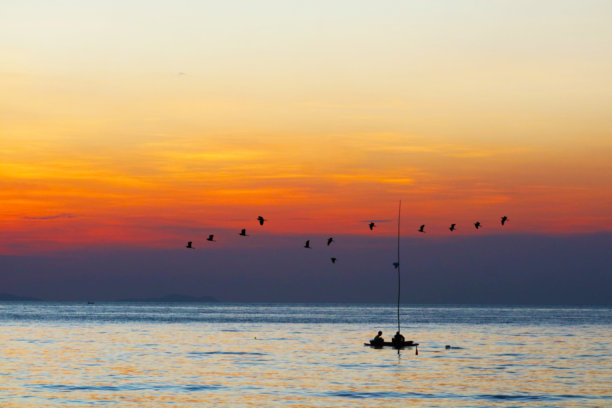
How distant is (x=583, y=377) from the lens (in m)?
77.5

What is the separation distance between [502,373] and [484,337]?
61.7 metres

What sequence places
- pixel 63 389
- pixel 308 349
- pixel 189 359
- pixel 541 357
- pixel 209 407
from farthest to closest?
pixel 308 349
pixel 541 357
pixel 189 359
pixel 63 389
pixel 209 407

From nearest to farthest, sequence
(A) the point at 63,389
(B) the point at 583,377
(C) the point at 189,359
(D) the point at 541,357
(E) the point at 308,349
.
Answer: (A) the point at 63,389, (B) the point at 583,377, (C) the point at 189,359, (D) the point at 541,357, (E) the point at 308,349

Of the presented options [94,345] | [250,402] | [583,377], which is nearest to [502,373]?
[583,377]

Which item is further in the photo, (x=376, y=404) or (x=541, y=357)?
(x=541, y=357)

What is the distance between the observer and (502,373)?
81.0m

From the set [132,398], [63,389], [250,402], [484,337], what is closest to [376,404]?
[250,402]

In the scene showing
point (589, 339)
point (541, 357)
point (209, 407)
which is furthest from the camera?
point (589, 339)

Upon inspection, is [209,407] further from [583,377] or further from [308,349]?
[308,349]

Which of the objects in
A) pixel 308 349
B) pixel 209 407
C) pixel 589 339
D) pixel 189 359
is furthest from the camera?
pixel 589 339

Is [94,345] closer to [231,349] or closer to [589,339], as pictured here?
[231,349]

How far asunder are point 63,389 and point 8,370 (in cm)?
1543

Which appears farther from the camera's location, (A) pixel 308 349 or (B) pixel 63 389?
(A) pixel 308 349

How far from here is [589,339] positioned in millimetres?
137500
